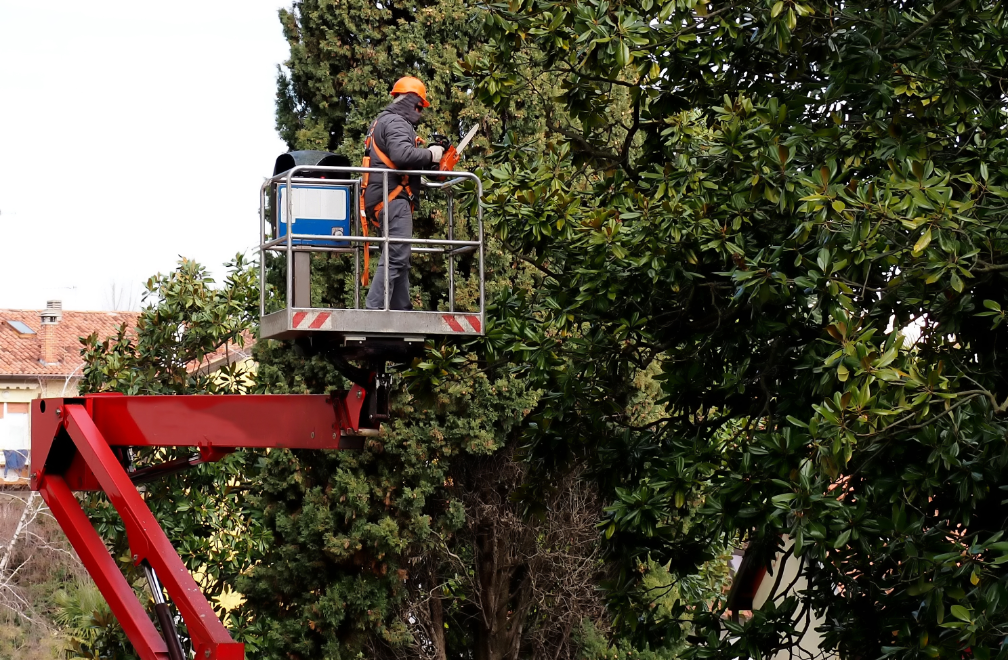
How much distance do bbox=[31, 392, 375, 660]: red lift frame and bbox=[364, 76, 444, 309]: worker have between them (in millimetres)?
662

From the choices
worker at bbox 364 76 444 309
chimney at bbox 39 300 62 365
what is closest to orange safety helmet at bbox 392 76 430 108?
worker at bbox 364 76 444 309

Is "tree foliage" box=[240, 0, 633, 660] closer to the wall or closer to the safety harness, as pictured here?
the safety harness

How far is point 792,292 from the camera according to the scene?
7.09m

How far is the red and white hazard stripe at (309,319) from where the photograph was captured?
6.88 metres

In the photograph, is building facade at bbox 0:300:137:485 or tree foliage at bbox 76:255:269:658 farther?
building facade at bbox 0:300:137:485

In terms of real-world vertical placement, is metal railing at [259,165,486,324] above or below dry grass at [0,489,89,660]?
above

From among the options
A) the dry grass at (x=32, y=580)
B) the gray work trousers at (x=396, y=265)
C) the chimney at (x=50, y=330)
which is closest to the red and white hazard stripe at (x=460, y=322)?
the gray work trousers at (x=396, y=265)

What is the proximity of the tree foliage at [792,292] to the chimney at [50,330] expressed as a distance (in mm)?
37453

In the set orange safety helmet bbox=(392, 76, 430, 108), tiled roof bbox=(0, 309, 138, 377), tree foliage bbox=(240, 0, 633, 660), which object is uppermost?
orange safety helmet bbox=(392, 76, 430, 108)

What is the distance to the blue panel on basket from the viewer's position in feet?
24.0

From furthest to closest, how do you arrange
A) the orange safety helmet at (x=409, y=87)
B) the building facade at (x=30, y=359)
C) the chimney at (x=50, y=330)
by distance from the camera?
1. the chimney at (x=50, y=330)
2. the building facade at (x=30, y=359)
3. the orange safety helmet at (x=409, y=87)

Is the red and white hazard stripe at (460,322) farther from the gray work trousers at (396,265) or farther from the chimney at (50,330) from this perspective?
the chimney at (50,330)

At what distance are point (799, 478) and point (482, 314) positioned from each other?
2.22 meters

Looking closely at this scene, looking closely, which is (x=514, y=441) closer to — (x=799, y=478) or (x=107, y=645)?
(x=107, y=645)
